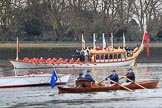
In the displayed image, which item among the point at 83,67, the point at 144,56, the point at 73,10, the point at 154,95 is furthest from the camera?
the point at 73,10

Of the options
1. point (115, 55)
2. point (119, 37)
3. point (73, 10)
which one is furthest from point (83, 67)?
point (119, 37)

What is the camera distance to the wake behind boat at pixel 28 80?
44.3 m

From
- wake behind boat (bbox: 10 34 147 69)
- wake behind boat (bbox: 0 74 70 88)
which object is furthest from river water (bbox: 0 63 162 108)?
wake behind boat (bbox: 10 34 147 69)

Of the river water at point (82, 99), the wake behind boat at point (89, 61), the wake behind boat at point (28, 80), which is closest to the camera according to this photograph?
the river water at point (82, 99)

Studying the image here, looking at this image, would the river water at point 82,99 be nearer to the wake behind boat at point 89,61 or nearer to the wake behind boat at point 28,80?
the wake behind boat at point 28,80

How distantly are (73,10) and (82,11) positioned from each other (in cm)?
353

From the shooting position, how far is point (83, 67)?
73438 millimetres

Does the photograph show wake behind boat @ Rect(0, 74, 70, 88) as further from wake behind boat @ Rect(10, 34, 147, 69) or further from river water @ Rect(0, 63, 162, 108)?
wake behind boat @ Rect(10, 34, 147, 69)

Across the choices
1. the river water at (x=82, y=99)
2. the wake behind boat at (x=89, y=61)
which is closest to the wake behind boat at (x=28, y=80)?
the river water at (x=82, y=99)

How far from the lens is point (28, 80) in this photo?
45.1 meters

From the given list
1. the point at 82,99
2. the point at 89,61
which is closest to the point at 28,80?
the point at 82,99

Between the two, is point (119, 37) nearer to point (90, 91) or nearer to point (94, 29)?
point (94, 29)

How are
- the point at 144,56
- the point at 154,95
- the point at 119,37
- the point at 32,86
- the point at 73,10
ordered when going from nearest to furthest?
the point at 154,95 → the point at 32,86 → the point at 144,56 → the point at 73,10 → the point at 119,37

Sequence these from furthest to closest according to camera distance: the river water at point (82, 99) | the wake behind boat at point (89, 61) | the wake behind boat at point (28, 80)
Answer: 1. the wake behind boat at point (89, 61)
2. the wake behind boat at point (28, 80)
3. the river water at point (82, 99)
